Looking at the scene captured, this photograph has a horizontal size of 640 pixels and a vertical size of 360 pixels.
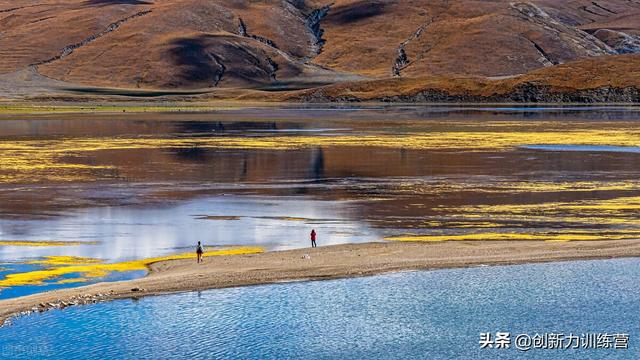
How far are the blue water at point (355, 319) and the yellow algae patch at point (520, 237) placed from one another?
547 centimetres

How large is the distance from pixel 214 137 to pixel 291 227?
59.0 meters

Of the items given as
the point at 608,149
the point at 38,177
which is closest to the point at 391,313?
the point at 38,177

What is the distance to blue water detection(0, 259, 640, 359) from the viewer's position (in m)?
29.6

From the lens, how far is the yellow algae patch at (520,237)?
44.0m

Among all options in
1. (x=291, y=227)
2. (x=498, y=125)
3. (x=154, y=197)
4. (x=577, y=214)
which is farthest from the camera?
(x=498, y=125)

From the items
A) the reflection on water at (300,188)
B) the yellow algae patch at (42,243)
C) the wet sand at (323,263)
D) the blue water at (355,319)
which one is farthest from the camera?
the reflection on water at (300,188)

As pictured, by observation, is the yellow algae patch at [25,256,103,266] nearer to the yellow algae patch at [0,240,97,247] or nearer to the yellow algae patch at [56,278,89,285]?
the yellow algae patch at [56,278,89,285]

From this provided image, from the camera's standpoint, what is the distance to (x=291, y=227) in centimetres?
4709

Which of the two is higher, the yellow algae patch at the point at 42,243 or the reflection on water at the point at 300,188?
the yellow algae patch at the point at 42,243

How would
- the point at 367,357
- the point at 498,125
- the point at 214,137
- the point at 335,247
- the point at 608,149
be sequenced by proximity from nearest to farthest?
the point at 367,357
the point at 335,247
the point at 608,149
the point at 214,137
the point at 498,125

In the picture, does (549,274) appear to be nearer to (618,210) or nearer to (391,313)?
(391,313)

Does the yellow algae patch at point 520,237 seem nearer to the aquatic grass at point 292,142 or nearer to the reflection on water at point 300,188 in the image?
the reflection on water at point 300,188

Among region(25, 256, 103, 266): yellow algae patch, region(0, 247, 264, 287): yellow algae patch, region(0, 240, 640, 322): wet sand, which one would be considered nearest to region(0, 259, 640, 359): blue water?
region(0, 240, 640, 322): wet sand

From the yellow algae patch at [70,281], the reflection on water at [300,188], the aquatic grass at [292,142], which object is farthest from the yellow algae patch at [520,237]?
the aquatic grass at [292,142]
